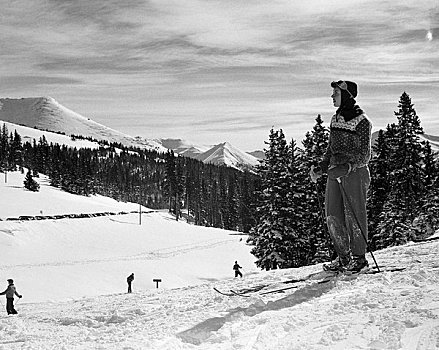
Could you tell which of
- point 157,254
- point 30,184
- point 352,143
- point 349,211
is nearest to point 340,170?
point 352,143

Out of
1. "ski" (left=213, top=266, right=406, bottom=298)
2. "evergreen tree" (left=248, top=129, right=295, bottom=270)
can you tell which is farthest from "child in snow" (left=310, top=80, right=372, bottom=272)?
"evergreen tree" (left=248, top=129, right=295, bottom=270)

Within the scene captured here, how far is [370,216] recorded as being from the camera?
31.6 m

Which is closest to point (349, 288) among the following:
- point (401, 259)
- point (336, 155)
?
point (336, 155)

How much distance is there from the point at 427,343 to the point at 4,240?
2189 inches

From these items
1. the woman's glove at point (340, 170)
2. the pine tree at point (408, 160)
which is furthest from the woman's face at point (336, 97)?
the pine tree at point (408, 160)

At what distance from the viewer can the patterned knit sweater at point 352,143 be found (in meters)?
6.62

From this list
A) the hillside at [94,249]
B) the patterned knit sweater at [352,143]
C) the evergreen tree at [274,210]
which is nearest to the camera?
the patterned knit sweater at [352,143]

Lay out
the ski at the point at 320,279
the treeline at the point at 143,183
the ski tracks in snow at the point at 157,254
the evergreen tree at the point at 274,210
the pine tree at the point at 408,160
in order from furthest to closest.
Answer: the treeline at the point at 143,183 → the ski tracks in snow at the point at 157,254 → the pine tree at the point at 408,160 → the evergreen tree at the point at 274,210 → the ski at the point at 320,279

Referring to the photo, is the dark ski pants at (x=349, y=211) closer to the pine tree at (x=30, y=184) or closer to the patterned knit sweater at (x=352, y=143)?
the patterned knit sweater at (x=352, y=143)

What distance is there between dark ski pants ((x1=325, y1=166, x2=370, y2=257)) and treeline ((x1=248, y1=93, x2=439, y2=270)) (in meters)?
19.8

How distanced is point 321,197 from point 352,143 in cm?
2053

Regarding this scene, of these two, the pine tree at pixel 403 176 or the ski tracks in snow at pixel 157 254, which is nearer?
the pine tree at pixel 403 176

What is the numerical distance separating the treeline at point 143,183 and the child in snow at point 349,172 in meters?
80.6

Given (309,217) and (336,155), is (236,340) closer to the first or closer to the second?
(336,155)
